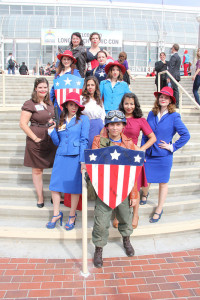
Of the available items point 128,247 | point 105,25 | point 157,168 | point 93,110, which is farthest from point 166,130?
point 105,25

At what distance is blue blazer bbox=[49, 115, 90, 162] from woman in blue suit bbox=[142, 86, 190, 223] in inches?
34.7

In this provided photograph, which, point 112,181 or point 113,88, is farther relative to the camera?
point 113,88

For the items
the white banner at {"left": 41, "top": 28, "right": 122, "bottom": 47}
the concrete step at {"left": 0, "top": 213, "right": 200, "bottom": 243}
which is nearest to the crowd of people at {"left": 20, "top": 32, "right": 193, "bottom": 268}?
the concrete step at {"left": 0, "top": 213, "right": 200, "bottom": 243}

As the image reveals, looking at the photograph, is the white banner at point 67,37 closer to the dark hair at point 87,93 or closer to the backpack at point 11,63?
the backpack at point 11,63

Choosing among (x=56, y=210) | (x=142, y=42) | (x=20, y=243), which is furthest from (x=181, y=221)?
(x=142, y=42)

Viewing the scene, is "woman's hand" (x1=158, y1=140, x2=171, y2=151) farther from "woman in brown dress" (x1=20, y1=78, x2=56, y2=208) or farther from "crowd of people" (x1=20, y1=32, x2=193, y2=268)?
"woman in brown dress" (x1=20, y1=78, x2=56, y2=208)

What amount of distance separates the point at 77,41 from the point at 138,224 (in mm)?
3405

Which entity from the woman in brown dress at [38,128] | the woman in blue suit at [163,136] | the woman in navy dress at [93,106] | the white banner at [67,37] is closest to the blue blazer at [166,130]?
the woman in blue suit at [163,136]

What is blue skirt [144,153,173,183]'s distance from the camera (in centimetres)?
380

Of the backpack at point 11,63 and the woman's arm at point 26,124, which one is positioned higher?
the backpack at point 11,63

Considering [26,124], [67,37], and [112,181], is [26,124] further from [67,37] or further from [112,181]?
[67,37]

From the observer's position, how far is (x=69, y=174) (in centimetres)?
352

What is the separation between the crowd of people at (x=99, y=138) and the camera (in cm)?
317

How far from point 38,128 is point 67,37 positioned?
86.2 ft
